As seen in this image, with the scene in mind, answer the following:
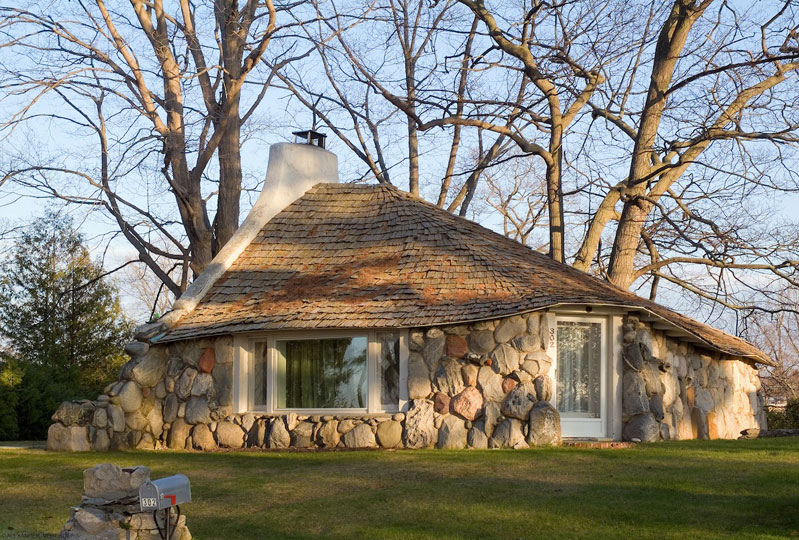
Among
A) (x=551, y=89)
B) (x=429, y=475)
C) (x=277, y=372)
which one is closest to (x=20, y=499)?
(x=429, y=475)

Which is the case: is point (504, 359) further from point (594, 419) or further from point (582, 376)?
point (594, 419)

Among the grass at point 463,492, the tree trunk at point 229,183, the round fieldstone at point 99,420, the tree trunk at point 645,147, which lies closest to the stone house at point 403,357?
the round fieldstone at point 99,420

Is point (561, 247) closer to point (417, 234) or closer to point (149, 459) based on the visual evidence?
point (417, 234)

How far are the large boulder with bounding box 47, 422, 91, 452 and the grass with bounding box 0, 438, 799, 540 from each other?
0.94m

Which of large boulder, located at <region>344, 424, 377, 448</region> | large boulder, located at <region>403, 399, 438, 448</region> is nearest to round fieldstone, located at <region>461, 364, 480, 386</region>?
large boulder, located at <region>403, 399, 438, 448</region>

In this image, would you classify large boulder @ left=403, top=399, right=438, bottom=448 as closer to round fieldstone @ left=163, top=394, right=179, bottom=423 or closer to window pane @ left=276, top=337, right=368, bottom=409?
window pane @ left=276, top=337, right=368, bottom=409

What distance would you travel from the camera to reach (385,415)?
43.7 ft

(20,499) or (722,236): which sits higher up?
(722,236)

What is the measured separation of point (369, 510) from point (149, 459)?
15.9ft

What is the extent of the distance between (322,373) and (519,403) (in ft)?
9.41

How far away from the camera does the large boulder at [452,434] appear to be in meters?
12.9

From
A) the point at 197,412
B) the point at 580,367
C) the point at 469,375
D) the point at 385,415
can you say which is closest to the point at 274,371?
the point at 197,412

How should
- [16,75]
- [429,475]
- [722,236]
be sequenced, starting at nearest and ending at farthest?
[429,475]
[722,236]
[16,75]

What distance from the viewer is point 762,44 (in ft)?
47.6
